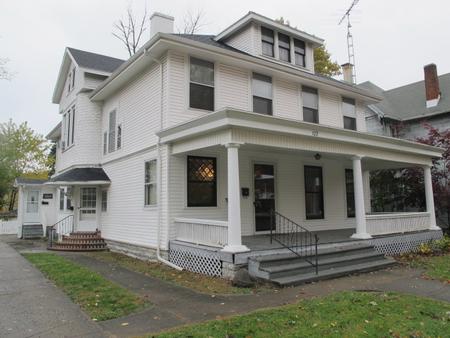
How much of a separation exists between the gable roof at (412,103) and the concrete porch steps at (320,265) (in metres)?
11.9

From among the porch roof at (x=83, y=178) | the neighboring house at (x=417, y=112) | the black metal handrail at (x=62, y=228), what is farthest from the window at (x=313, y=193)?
the black metal handrail at (x=62, y=228)

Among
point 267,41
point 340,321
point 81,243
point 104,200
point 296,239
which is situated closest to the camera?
point 340,321

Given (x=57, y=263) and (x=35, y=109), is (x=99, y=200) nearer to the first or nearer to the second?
(x=57, y=263)

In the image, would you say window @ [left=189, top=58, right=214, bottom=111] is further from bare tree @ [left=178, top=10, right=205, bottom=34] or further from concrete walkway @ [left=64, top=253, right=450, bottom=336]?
bare tree @ [left=178, top=10, right=205, bottom=34]

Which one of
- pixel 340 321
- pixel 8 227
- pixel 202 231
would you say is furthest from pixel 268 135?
pixel 8 227

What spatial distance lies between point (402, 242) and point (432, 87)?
38.1 feet

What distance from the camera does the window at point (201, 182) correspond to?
32.1 ft

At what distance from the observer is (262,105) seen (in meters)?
11.6

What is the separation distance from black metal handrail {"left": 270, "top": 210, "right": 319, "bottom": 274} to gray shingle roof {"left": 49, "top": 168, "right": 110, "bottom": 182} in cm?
678

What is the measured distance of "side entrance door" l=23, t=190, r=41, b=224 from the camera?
62.9ft

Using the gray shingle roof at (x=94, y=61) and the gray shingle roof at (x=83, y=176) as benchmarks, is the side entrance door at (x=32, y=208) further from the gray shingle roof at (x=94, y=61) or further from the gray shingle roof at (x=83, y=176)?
the gray shingle roof at (x=94, y=61)

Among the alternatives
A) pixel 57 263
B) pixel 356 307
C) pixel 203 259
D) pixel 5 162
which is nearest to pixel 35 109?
pixel 5 162

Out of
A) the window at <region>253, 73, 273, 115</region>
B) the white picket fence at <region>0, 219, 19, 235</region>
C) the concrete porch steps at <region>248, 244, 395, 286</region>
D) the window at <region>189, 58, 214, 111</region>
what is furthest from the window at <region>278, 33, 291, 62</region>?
the white picket fence at <region>0, 219, 19, 235</region>

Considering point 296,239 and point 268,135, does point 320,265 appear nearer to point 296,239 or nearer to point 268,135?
point 296,239
